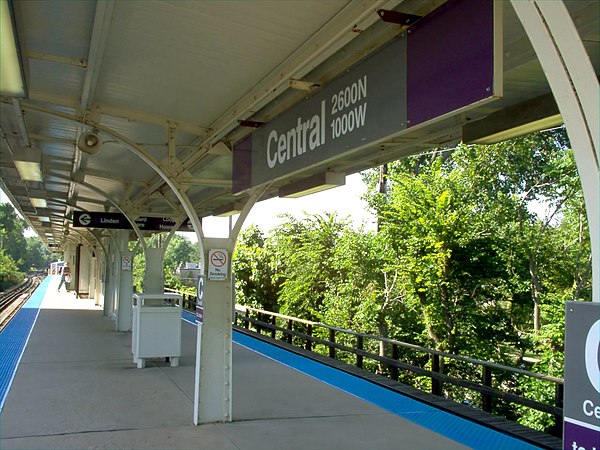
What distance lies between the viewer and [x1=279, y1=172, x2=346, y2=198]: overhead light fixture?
6441 mm

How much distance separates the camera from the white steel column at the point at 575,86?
1873 millimetres

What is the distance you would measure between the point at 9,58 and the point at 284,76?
1786 mm

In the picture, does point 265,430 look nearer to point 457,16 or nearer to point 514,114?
point 514,114

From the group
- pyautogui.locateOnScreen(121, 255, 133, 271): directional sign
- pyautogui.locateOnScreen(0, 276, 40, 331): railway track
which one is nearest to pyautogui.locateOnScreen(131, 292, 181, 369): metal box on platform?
pyautogui.locateOnScreen(121, 255, 133, 271): directional sign

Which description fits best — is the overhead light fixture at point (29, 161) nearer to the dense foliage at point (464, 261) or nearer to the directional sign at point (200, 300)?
the directional sign at point (200, 300)

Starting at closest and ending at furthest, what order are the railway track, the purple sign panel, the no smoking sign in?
1. the purple sign panel
2. the no smoking sign
3. the railway track

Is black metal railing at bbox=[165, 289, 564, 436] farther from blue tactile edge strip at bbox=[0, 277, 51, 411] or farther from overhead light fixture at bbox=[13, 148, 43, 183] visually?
overhead light fixture at bbox=[13, 148, 43, 183]

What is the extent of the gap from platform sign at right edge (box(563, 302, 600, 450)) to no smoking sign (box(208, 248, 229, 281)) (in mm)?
4542

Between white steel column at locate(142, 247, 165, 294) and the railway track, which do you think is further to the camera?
the railway track

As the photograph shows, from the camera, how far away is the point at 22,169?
855cm

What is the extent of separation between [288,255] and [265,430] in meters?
16.7

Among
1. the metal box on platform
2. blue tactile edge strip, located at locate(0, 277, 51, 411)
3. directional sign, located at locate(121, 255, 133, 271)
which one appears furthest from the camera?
directional sign, located at locate(121, 255, 133, 271)

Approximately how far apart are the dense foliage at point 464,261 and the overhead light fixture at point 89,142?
33.9ft

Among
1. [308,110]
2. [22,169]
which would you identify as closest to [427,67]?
[308,110]
